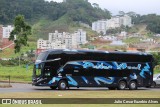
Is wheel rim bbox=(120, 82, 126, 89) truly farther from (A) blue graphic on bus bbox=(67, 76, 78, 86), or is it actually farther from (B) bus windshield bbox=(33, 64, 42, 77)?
(B) bus windshield bbox=(33, 64, 42, 77)

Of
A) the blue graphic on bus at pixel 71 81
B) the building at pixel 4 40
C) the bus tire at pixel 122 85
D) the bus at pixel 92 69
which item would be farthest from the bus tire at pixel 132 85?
the building at pixel 4 40

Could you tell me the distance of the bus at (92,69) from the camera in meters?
29.9

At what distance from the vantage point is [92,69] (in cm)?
3136

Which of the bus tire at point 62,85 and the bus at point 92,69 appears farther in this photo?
the bus tire at point 62,85

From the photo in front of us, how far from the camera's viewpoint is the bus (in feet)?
98.1

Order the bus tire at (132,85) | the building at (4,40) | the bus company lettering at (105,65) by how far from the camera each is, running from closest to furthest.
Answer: the bus company lettering at (105,65) → the bus tire at (132,85) → the building at (4,40)

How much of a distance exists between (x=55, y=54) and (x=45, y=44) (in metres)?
155

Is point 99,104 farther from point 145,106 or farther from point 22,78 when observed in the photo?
point 22,78

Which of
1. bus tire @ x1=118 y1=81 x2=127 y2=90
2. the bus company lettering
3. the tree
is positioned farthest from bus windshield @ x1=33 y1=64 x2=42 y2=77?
the tree

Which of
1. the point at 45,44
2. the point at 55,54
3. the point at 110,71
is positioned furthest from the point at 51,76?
the point at 45,44

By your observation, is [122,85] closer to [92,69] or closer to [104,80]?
[104,80]

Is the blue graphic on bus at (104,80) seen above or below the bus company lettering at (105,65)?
below

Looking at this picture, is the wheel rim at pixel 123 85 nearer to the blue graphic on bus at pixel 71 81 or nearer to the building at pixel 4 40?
the blue graphic on bus at pixel 71 81

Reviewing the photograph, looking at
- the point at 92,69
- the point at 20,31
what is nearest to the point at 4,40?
the point at 20,31
